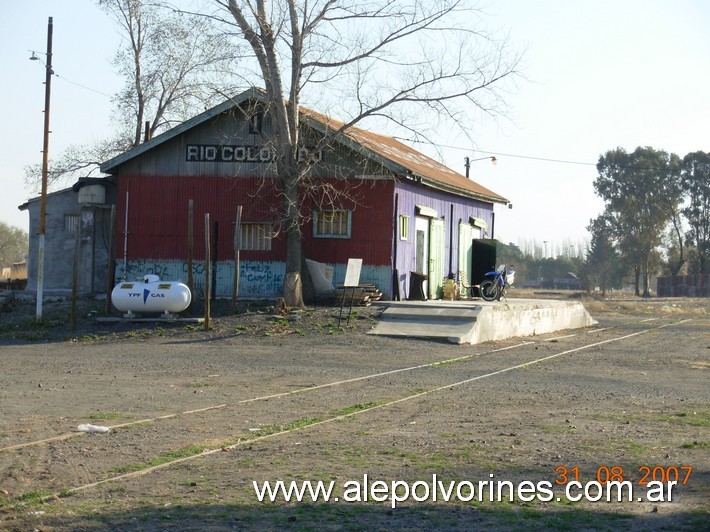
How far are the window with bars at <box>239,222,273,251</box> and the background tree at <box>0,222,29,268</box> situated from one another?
71922 millimetres

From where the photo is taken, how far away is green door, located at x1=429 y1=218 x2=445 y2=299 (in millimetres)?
32562

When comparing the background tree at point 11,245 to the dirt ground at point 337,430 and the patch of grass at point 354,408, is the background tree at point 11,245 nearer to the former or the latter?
the dirt ground at point 337,430

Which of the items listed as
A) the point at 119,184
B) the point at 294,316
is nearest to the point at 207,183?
the point at 119,184

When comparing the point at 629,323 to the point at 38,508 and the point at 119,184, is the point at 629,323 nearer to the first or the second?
the point at 119,184

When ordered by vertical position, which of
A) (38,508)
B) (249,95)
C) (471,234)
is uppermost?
(249,95)

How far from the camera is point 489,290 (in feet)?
101

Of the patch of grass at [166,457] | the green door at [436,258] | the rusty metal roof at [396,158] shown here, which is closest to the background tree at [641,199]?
the rusty metal roof at [396,158]

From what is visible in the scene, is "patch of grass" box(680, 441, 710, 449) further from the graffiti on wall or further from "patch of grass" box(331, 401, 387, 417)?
the graffiti on wall

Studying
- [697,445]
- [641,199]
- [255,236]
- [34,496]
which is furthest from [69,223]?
[641,199]

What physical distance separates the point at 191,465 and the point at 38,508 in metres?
1.87

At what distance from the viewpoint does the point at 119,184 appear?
3027 centimetres

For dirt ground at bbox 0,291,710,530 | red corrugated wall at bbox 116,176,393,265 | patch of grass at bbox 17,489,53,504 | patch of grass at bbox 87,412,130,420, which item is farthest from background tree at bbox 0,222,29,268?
patch of grass at bbox 17,489,53,504

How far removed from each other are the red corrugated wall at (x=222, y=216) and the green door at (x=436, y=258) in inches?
157

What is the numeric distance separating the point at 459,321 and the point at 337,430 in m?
14.1
